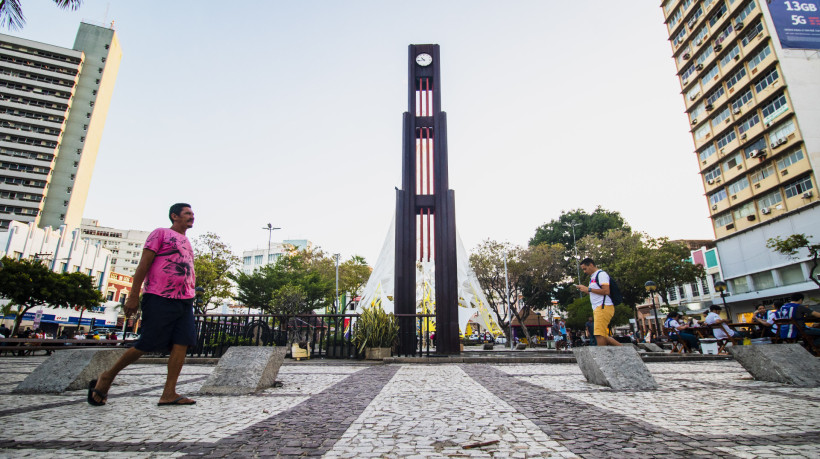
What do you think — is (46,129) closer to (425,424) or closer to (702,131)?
(425,424)

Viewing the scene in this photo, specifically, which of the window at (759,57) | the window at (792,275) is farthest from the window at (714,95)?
the window at (792,275)

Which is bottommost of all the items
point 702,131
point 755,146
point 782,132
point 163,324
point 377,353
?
point 377,353

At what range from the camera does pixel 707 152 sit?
36094mm

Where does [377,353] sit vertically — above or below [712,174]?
below

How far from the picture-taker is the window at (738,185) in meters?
31.9

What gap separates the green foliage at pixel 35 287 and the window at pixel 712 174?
49.9 metres

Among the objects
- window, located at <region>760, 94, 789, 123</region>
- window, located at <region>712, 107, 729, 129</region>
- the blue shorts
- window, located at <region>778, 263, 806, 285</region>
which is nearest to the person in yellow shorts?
the blue shorts

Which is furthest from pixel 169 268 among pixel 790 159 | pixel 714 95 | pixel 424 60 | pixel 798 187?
pixel 714 95

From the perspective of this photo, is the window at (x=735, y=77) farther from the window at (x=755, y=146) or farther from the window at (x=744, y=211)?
the window at (x=744, y=211)

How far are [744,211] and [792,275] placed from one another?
6321 mm

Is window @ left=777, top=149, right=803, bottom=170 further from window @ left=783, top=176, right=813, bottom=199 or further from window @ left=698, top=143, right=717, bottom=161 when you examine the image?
window @ left=698, top=143, right=717, bottom=161

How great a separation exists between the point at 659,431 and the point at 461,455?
1257 mm

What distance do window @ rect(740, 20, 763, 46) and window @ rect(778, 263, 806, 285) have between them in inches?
698

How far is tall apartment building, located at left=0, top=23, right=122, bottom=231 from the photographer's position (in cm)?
5272
